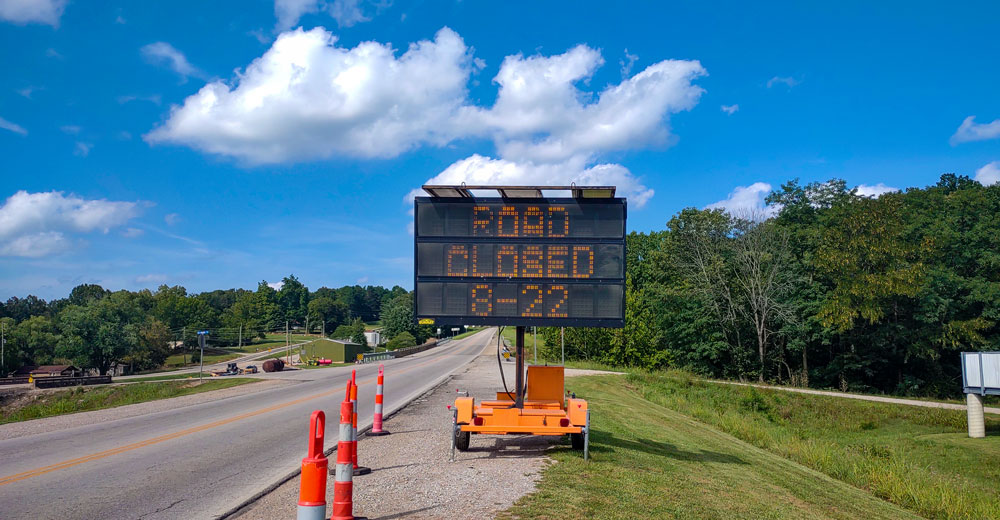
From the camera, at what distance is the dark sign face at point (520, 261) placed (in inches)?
382

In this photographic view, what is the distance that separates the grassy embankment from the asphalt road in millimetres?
3998

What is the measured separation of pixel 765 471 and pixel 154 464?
10727 millimetres

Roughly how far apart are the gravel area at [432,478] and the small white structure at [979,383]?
21.5 m

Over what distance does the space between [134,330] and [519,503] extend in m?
95.0

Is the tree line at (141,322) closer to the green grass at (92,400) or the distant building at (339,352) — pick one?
the distant building at (339,352)

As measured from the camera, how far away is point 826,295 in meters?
46.5

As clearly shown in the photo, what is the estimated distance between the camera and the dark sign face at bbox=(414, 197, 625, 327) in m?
9.71

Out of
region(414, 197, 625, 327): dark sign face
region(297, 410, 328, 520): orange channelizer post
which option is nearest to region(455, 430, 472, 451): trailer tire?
region(414, 197, 625, 327): dark sign face

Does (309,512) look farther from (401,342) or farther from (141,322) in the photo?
(141,322)

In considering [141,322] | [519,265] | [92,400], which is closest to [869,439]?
[519,265]

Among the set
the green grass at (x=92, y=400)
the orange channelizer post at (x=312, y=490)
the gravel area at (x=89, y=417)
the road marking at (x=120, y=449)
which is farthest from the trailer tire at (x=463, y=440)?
the green grass at (x=92, y=400)

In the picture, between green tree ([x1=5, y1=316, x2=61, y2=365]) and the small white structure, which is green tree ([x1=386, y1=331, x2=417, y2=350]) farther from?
the small white structure

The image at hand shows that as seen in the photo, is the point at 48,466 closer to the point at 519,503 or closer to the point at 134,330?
the point at 519,503

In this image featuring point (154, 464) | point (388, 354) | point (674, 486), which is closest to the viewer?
point (674, 486)
